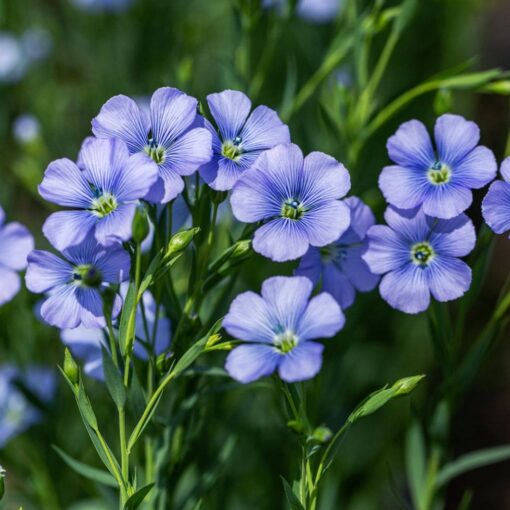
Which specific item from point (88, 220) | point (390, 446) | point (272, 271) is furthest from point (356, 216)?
point (390, 446)

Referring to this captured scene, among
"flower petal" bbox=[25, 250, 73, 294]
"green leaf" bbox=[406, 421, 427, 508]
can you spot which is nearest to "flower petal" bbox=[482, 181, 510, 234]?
"green leaf" bbox=[406, 421, 427, 508]

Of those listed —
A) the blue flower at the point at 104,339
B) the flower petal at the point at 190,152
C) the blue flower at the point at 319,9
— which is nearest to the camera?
the flower petal at the point at 190,152

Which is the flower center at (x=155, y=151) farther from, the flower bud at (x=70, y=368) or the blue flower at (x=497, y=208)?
the blue flower at (x=497, y=208)

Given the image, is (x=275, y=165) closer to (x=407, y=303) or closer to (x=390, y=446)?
(x=407, y=303)

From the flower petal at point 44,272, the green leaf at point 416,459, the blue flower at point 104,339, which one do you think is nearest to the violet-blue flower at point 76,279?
the flower petal at point 44,272

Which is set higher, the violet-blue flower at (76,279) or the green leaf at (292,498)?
the violet-blue flower at (76,279)

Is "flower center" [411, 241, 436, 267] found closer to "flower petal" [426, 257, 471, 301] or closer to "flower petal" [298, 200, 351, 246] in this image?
"flower petal" [426, 257, 471, 301]

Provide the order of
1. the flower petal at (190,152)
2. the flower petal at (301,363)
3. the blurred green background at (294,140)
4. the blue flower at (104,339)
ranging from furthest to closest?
the blurred green background at (294,140), the blue flower at (104,339), the flower petal at (190,152), the flower petal at (301,363)
